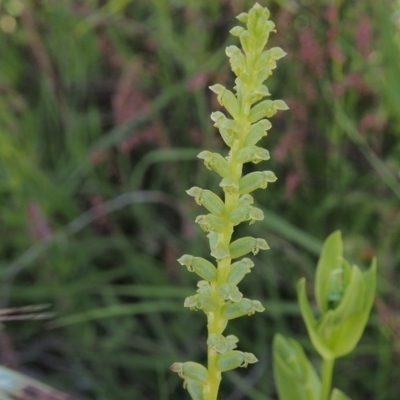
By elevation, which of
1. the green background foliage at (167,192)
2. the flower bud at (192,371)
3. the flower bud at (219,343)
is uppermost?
the green background foliage at (167,192)

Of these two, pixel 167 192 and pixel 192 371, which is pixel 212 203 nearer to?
pixel 192 371

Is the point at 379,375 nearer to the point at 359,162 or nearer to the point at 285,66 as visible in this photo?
the point at 359,162

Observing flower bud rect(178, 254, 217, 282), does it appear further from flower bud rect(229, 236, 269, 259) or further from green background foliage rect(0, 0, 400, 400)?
green background foliage rect(0, 0, 400, 400)

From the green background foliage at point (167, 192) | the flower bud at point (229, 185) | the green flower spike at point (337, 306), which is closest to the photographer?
the flower bud at point (229, 185)

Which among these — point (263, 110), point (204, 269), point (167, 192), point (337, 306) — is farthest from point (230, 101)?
point (167, 192)

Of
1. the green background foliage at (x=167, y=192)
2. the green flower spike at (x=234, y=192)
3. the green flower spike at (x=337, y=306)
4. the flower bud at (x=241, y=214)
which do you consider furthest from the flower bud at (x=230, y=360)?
the green background foliage at (x=167, y=192)

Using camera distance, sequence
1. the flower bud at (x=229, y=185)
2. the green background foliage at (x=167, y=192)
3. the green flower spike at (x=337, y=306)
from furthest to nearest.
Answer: the green background foliage at (x=167, y=192) → the green flower spike at (x=337, y=306) → the flower bud at (x=229, y=185)

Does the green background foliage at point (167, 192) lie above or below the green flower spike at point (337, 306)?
above

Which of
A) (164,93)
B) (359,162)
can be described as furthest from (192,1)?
(359,162)

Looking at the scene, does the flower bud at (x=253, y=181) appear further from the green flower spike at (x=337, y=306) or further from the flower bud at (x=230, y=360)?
the green flower spike at (x=337, y=306)
